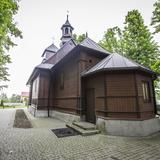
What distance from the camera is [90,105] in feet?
27.7

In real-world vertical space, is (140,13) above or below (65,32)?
above

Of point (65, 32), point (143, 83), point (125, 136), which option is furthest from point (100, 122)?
point (65, 32)

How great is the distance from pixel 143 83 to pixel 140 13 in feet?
43.4

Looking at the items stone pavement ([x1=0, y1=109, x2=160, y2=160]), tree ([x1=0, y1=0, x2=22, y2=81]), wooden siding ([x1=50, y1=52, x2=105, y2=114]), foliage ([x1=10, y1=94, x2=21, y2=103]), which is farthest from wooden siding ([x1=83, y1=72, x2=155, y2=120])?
foliage ([x1=10, y1=94, x2=21, y2=103])

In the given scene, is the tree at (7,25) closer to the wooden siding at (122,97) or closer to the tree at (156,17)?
the wooden siding at (122,97)

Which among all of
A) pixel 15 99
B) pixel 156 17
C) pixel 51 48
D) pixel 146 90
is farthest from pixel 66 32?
pixel 15 99

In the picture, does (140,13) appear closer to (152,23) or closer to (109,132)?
(152,23)

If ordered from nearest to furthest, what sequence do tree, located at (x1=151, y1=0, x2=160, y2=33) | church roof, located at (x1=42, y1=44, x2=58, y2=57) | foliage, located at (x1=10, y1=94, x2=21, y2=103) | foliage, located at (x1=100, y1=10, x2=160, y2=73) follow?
tree, located at (x1=151, y1=0, x2=160, y2=33) → foliage, located at (x1=100, y1=10, x2=160, y2=73) → church roof, located at (x1=42, y1=44, x2=58, y2=57) → foliage, located at (x1=10, y1=94, x2=21, y2=103)

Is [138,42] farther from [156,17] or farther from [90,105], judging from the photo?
[90,105]

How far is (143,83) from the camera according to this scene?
759 centimetres

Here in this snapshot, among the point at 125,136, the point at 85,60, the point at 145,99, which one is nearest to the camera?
the point at 125,136

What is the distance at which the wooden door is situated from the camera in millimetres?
8180

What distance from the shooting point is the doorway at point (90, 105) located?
817 centimetres

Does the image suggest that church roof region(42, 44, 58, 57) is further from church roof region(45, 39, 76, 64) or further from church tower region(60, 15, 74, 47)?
church roof region(45, 39, 76, 64)
